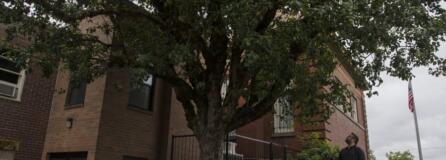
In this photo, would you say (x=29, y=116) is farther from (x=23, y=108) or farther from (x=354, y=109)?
(x=354, y=109)

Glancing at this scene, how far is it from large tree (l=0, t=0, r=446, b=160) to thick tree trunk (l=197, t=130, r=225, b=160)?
0.02m

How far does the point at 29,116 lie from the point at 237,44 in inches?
289

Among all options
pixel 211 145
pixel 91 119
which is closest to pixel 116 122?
pixel 91 119

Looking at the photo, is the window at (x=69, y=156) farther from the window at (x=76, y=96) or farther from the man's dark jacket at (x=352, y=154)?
the man's dark jacket at (x=352, y=154)

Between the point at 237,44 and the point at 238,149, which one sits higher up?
the point at 237,44

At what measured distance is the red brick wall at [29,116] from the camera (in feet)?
39.1

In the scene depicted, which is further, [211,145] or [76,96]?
[76,96]

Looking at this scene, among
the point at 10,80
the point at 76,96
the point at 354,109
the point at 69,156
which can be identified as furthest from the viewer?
the point at 354,109

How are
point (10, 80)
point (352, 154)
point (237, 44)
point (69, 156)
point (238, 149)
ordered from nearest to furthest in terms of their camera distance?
point (237, 44) → point (352, 154) → point (69, 156) → point (10, 80) → point (238, 149)

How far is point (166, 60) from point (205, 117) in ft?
4.66

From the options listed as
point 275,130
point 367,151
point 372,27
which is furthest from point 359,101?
point 372,27

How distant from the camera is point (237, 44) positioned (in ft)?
27.3

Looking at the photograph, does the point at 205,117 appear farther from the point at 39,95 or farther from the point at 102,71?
the point at 39,95

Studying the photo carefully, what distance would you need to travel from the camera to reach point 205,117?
893 centimetres
